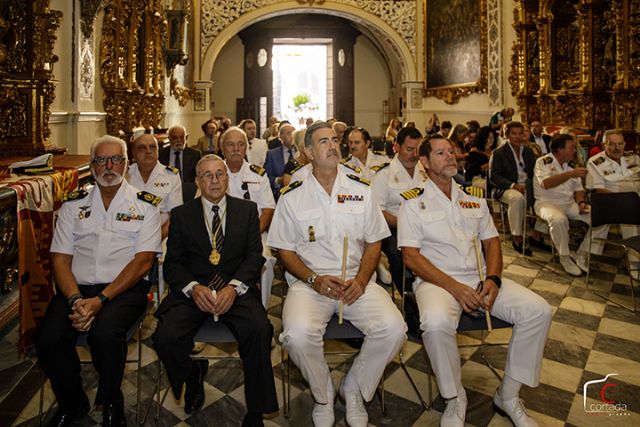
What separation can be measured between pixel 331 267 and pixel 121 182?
1.27 m

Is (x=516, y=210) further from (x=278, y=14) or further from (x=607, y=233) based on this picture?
(x=278, y=14)

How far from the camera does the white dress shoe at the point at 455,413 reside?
2.38 metres

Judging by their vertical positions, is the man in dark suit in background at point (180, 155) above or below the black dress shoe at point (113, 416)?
above

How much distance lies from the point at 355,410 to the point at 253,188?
2059mm

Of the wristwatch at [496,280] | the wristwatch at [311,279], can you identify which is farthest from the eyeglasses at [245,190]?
the wristwatch at [496,280]

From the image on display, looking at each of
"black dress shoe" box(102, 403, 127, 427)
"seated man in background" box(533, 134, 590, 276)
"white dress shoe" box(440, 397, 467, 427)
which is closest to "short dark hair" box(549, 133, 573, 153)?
"seated man in background" box(533, 134, 590, 276)

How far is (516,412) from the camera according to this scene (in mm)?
2436

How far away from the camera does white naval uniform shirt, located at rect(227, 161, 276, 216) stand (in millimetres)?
3990

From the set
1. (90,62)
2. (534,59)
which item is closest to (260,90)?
(534,59)

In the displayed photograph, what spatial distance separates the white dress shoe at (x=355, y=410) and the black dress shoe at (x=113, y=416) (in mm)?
1094

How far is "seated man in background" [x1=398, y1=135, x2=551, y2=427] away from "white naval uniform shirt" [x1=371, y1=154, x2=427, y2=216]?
3.96ft

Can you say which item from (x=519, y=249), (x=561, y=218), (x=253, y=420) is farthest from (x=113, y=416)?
(x=519, y=249)

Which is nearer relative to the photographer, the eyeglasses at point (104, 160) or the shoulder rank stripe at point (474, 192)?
the eyeglasses at point (104, 160)

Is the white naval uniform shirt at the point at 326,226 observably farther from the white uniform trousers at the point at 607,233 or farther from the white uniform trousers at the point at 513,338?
the white uniform trousers at the point at 607,233
